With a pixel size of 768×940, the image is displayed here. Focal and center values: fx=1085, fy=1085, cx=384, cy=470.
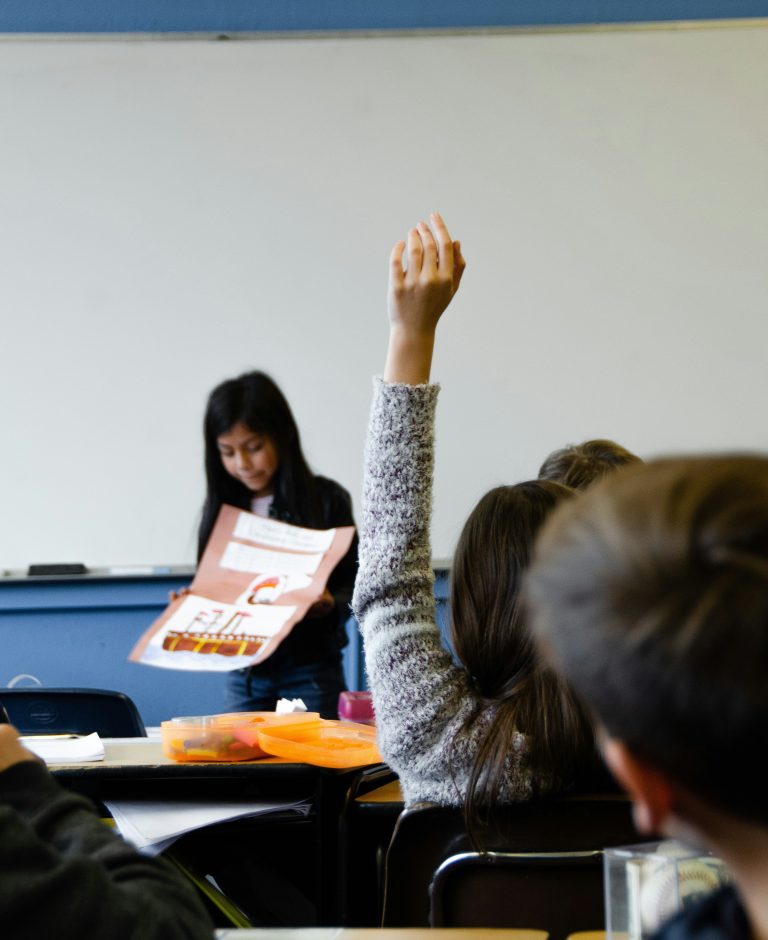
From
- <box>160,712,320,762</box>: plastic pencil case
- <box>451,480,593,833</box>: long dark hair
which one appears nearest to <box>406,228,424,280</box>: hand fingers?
<box>451,480,593,833</box>: long dark hair

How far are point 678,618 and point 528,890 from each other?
0.75 m

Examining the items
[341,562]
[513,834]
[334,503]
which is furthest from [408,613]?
[334,503]

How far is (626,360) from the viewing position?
3.29 meters

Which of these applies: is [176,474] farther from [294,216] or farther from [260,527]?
[260,527]

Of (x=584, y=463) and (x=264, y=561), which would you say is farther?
(x=264, y=561)

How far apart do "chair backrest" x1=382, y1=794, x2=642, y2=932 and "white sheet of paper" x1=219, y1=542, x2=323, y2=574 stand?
1006 millimetres

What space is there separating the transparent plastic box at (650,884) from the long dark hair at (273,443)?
170 cm

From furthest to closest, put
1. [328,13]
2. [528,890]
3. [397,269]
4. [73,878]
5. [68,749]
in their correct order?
1. [328,13]
2. [68,749]
3. [397,269]
4. [528,890]
5. [73,878]

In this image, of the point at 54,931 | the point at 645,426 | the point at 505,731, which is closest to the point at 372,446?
the point at 505,731

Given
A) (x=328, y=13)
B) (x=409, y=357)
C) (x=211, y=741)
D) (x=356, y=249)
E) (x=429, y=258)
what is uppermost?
(x=328, y=13)

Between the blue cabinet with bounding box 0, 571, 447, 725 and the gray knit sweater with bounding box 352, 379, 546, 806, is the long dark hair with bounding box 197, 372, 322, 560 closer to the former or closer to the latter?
the blue cabinet with bounding box 0, 571, 447, 725

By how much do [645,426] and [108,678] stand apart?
1.79 metres

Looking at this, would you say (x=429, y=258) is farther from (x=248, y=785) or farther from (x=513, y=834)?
(x=248, y=785)

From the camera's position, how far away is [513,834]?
3.62 ft
